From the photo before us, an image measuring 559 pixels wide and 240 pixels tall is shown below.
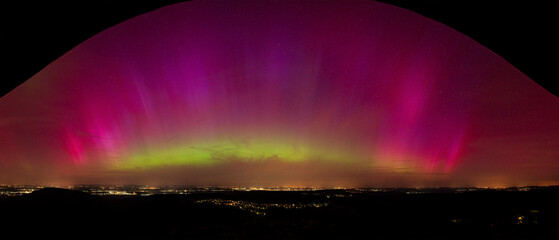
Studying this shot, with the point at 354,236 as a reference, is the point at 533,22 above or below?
above

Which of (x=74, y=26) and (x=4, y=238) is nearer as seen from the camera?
(x=74, y=26)

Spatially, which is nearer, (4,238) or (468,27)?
(468,27)

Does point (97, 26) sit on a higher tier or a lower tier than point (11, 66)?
higher

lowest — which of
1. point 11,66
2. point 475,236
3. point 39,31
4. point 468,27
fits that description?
point 475,236

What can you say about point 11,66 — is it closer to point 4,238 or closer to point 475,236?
point 4,238

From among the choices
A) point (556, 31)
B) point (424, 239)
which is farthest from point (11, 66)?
point (424, 239)

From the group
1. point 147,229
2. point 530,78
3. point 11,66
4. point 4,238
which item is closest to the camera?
point 11,66

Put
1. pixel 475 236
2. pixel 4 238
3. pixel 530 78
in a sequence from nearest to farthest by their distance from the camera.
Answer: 1. pixel 530 78
2. pixel 4 238
3. pixel 475 236

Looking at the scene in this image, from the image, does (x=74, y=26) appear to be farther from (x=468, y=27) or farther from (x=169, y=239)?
(x=468, y=27)

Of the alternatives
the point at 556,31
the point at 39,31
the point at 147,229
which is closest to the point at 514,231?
the point at 556,31
